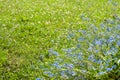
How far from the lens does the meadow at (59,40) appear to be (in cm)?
586

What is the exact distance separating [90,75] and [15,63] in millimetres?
2947

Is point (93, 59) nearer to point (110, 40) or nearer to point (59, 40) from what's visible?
point (110, 40)

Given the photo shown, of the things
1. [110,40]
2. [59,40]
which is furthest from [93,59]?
[59,40]

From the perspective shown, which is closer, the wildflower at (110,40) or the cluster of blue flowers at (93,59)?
the cluster of blue flowers at (93,59)

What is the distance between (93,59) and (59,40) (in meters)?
3.30

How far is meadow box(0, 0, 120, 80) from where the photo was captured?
19.2 ft

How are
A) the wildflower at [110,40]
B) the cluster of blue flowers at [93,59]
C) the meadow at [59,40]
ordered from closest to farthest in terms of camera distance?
the cluster of blue flowers at [93,59] < the meadow at [59,40] < the wildflower at [110,40]

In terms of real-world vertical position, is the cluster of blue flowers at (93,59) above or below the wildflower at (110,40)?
below

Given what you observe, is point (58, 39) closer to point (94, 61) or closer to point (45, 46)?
point (45, 46)

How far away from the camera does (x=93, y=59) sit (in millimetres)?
5891

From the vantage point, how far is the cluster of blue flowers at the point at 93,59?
563 cm

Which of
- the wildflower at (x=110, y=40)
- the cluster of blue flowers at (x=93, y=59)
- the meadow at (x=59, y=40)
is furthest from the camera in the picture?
the wildflower at (x=110, y=40)

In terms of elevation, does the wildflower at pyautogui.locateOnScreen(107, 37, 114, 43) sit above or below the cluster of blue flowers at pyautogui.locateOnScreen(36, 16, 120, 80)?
above

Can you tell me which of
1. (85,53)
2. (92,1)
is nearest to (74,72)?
Answer: (85,53)
